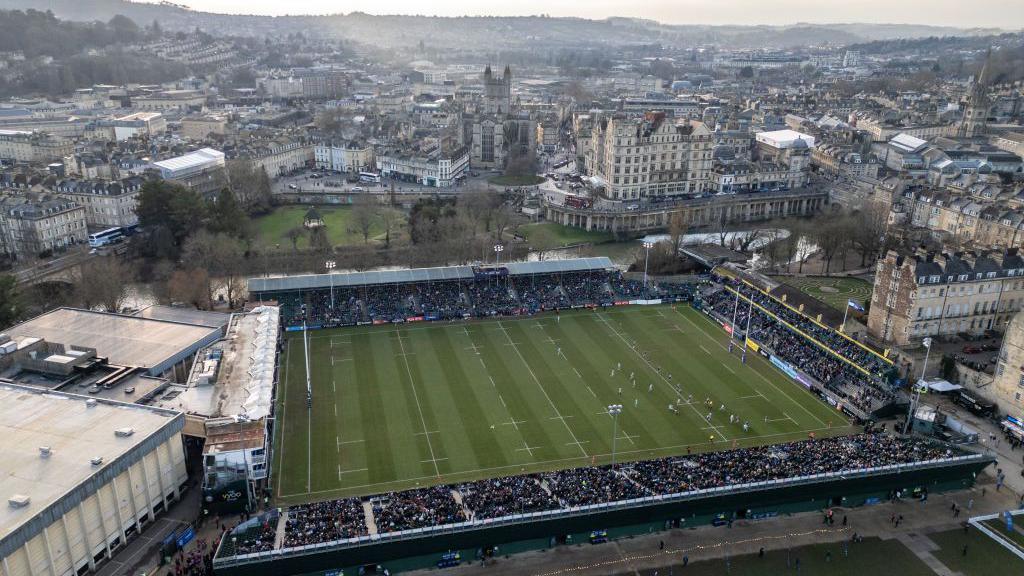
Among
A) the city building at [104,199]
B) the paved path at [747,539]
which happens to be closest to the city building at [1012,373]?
the paved path at [747,539]

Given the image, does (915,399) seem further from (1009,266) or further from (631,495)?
(631,495)

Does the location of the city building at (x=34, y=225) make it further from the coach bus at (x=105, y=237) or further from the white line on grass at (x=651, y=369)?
the white line on grass at (x=651, y=369)

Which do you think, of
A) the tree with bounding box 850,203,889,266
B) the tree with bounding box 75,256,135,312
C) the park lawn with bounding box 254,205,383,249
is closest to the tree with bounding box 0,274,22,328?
the tree with bounding box 75,256,135,312

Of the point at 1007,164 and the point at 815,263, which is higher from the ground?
the point at 1007,164

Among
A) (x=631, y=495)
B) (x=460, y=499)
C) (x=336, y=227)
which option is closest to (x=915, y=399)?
(x=631, y=495)

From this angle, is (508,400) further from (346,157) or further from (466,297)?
(346,157)
